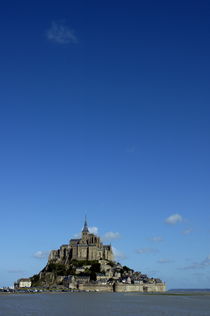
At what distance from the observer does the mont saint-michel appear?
4483 inches

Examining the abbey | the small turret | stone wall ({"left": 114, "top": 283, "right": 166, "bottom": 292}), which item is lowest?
stone wall ({"left": 114, "top": 283, "right": 166, "bottom": 292})

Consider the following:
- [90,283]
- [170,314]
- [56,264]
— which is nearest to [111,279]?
[90,283]

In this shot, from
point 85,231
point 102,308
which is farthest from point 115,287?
point 102,308

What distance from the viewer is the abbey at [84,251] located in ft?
409

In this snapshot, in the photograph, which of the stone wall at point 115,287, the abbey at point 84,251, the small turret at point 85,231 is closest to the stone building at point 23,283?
the abbey at point 84,251

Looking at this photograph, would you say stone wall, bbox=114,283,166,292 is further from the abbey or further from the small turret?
the small turret

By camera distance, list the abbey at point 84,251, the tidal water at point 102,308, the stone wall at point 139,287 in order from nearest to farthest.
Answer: the tidal water at point 102,308 < the stone wall at point 139,287 < the abbey at point 84,251

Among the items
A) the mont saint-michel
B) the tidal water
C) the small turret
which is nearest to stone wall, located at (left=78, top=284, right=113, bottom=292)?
the mont saint-michel

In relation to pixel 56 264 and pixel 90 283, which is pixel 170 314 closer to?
pixel 90 283

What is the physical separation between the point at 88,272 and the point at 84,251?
8243mm

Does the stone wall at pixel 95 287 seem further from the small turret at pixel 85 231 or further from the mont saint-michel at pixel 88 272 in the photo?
the small turret at pixel 85 231

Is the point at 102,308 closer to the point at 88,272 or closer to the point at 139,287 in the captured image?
the point at 88,272

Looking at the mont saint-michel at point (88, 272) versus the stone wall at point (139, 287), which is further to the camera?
the stone wall at point (139, 287)

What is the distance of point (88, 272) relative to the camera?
118 meters
